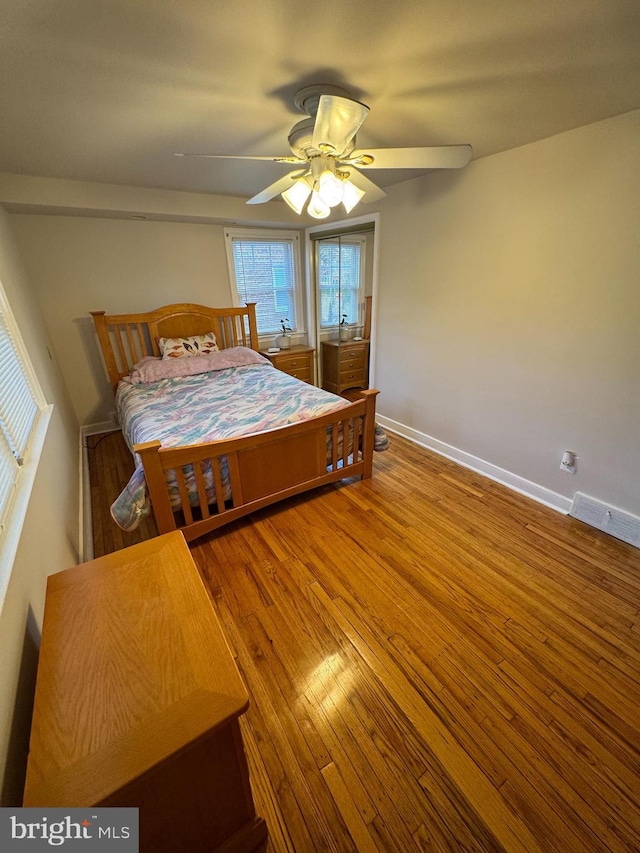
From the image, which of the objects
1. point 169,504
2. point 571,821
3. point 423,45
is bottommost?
point 571,821

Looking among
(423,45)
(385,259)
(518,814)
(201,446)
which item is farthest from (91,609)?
(385,259)

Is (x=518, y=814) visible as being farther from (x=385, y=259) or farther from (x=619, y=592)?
(x=385, y=259)

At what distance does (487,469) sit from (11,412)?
294 cm

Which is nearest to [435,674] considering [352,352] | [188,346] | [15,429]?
[15,429]

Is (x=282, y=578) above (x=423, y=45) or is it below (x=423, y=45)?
below

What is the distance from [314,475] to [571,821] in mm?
1799

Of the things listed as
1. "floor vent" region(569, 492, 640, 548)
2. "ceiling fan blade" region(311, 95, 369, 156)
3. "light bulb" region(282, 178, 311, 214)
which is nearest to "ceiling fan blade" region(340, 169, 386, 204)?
"light bulb" region(282, 178, 311, 214)

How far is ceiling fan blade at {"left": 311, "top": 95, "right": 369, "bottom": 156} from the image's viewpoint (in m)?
1.09

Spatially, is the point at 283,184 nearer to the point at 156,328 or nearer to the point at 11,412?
the point at 11,412

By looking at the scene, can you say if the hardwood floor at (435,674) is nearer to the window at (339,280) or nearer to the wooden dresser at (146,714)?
the wooden dresser at (146,714)

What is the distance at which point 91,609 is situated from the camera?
936 mm

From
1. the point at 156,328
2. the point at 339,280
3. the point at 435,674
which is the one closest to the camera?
the point at 435,674

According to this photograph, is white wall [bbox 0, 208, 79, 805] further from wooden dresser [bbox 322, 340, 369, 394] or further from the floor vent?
wooden dresser [bbox 322, 340, 369, 394]

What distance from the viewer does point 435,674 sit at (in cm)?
137
